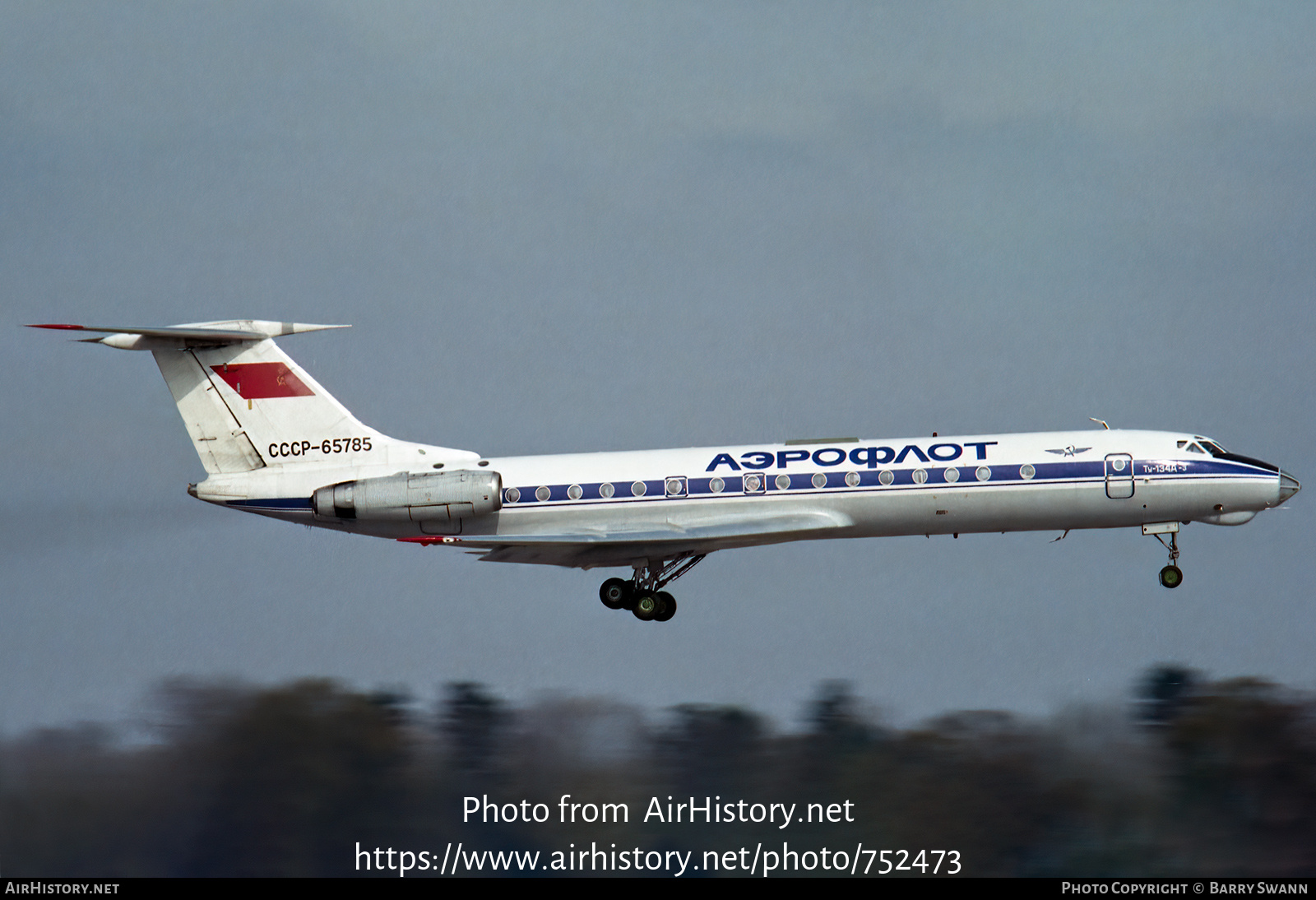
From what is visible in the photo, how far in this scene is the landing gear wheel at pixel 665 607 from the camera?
35.0 meters

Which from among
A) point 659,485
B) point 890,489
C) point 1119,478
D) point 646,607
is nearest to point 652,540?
point 659,485

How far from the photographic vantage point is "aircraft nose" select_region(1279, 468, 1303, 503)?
33.5 meters

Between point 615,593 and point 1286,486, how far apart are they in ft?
50.0

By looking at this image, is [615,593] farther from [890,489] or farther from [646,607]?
[890,489]

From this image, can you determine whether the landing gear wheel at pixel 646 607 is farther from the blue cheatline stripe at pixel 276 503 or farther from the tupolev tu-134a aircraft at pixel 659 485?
the blue cheatline stripe at pixel 276 503

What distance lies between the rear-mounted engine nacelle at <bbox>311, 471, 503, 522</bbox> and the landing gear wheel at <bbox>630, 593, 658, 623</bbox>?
13.0 feet

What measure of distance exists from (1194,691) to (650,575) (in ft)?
49.7

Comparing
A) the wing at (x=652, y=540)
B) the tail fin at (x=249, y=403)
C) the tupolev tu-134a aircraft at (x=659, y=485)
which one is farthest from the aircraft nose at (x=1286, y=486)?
the tail fin at (x=249, y=403)

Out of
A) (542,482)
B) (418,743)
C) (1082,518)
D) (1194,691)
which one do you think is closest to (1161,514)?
(1082,518)

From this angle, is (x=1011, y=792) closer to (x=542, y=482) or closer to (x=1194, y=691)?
(x=1194, y=691)

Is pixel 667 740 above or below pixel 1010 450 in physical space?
below

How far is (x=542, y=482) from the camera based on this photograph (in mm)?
34031

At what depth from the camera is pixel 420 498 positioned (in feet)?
112

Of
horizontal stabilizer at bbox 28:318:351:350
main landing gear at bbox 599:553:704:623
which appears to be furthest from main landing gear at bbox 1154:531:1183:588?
horizontal stabilizer at bbox 28:318:351:350
